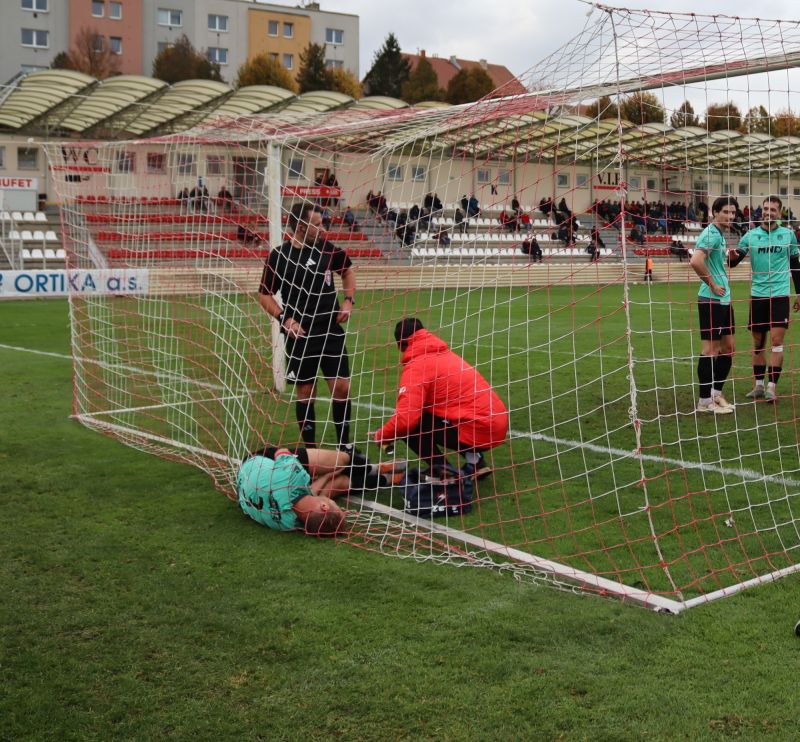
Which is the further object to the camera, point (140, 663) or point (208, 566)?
point (208, 566)

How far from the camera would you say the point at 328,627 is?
3947 millimetres

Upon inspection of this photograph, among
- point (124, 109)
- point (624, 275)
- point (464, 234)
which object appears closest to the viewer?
point (624, 275)

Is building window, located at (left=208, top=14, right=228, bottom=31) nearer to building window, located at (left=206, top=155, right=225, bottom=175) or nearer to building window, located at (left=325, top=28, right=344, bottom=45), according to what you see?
building window, located at (left=325, top=28, right=344, bottom=45)

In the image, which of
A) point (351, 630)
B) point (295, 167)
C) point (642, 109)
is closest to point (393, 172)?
point (295, 167)

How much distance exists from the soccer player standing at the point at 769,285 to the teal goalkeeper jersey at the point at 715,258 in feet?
0.41

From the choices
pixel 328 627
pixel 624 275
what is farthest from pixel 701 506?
pixel 328 627

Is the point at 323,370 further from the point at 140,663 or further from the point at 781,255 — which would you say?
the point at 781,255

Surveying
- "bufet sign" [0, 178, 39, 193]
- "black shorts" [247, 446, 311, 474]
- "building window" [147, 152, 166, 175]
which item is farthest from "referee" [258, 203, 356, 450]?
"bufet sign" [0, 178, 39, 193]

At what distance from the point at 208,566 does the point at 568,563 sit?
1.81 meters

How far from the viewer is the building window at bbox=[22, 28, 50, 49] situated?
5575cm

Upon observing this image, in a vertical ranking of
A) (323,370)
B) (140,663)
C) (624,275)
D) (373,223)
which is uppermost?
(373,223)

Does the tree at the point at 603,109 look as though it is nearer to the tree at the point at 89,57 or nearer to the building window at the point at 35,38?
the tree at the point at 89,57

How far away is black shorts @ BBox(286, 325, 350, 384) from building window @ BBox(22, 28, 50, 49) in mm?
56982

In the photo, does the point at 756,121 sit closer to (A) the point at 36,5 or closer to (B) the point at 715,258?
(B) the point at 715,258
